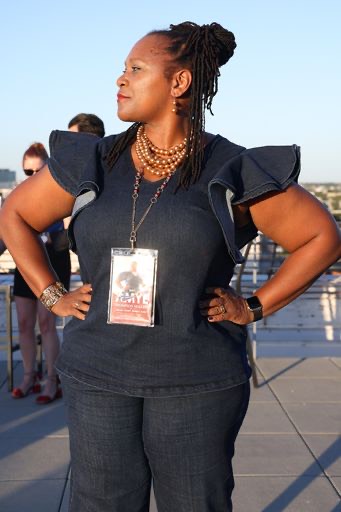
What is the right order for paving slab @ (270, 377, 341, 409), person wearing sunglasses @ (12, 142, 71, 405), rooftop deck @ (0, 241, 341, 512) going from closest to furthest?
rooftop deck @ (0, 241, 341, 512) < person wearing sunglasses @ (12, 142, 71, 405) < paving slab @ (270, 377, 341, 409)

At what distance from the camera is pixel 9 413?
4.99m

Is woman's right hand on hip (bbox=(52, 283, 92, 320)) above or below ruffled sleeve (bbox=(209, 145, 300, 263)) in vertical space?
below

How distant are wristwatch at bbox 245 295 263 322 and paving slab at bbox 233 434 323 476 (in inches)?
75.1

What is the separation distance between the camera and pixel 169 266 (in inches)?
76.4

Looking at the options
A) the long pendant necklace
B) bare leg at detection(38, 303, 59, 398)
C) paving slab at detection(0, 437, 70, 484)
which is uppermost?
the long pendant necklace

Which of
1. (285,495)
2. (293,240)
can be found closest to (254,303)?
(293,240)

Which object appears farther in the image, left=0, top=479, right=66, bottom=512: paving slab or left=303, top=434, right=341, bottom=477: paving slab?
left=303, top=434, right=341, bottom=477: paving slab

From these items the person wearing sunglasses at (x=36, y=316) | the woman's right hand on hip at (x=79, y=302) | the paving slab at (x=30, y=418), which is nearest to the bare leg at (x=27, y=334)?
the person wearing sunglasses at (x=36, y=316)

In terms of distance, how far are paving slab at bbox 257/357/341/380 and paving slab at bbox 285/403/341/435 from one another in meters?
0.77

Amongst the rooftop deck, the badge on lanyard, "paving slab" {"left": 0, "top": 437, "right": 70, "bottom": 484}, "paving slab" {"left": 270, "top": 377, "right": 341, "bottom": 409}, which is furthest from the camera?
"paving slab" {"left": 270, "top": 377, "right": 341, "bottom": 409}

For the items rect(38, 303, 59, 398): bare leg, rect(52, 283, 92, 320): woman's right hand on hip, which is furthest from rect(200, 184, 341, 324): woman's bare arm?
rect(38, 303, 59, 398): bare leg

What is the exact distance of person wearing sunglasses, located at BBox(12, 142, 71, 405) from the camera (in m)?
5.05

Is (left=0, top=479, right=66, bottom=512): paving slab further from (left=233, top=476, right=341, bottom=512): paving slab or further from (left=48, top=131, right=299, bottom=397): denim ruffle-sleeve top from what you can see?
(left=48, top=131, right=299, bottom=397): denim ruffle-sleeve top

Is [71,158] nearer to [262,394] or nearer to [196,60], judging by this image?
[196,60]
